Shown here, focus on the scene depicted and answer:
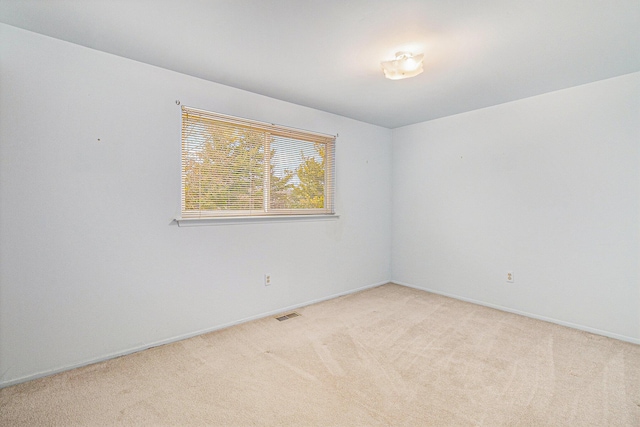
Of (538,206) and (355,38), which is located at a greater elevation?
(355,38)

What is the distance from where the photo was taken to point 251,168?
10.1ft

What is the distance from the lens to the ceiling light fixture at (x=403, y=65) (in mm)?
2205

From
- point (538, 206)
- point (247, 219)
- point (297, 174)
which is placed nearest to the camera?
point (247, 219)

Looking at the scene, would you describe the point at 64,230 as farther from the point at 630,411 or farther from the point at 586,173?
the point at 586,173

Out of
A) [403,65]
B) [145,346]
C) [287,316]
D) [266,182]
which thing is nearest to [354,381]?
[287,316]

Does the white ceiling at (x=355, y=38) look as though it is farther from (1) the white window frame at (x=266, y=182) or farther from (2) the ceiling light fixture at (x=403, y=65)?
(1) the white window frame at (x=266, y=182)

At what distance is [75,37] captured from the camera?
2.07 m

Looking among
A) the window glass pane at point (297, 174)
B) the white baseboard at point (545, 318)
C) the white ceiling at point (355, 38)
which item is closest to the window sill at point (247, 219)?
the window glass pane at point (297, 174)

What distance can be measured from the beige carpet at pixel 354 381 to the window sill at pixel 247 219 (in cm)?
100

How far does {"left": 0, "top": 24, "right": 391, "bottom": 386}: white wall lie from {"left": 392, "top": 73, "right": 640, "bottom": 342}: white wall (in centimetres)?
223

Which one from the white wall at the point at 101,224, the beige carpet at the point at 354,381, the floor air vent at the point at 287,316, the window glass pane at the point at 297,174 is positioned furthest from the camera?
the window glass pane at the point at 297,174

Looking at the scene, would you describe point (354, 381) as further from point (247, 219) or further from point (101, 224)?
point (101, 224)

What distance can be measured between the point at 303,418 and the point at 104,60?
2.79 meters

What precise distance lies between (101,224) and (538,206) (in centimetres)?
397
